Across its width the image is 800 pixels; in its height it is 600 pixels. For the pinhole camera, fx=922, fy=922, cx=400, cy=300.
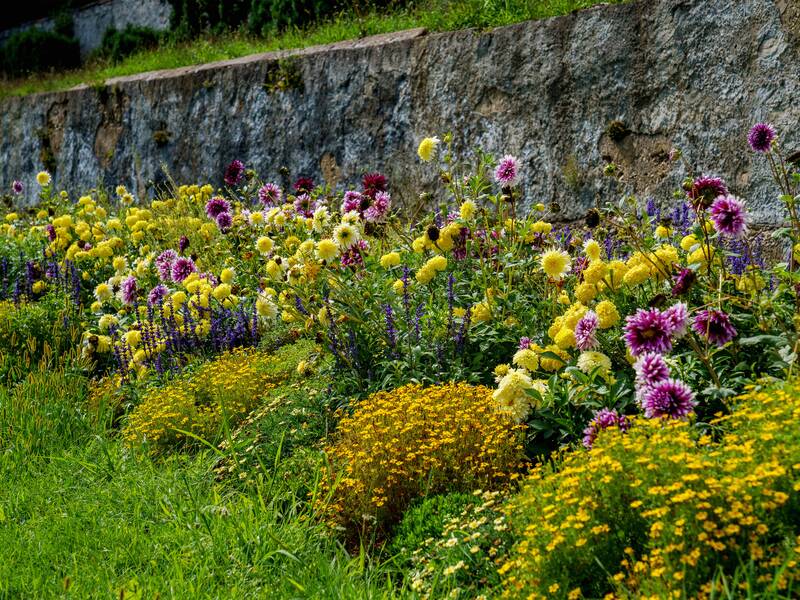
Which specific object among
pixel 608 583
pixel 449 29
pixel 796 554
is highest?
pixel 449 29

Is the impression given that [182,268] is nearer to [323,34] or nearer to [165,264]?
[165,264]

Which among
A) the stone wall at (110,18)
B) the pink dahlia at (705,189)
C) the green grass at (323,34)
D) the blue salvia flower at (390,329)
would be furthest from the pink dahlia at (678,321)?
the stone wall at (110,18)

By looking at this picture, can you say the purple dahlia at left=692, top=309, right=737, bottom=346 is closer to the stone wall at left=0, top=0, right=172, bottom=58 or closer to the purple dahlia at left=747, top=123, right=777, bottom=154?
the purple dahlia at left=747, top=123, right=777, bottom=154

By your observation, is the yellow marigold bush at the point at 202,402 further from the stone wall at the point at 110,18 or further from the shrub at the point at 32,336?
the stone wall at the point at 110,18

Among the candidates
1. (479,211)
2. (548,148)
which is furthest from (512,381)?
(548,148)

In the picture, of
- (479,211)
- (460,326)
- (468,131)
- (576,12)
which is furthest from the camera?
(468,131)

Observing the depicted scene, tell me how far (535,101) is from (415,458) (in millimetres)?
3931

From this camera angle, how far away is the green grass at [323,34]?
710 cm

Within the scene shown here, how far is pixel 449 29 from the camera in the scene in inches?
295

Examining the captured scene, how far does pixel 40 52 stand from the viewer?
17.3m

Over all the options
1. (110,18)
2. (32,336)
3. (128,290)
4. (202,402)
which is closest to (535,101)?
(128,290)

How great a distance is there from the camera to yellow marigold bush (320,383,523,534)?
3.33 m

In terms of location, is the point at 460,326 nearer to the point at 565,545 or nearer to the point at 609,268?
the point at 609,268

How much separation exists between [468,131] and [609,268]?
3880 mm
